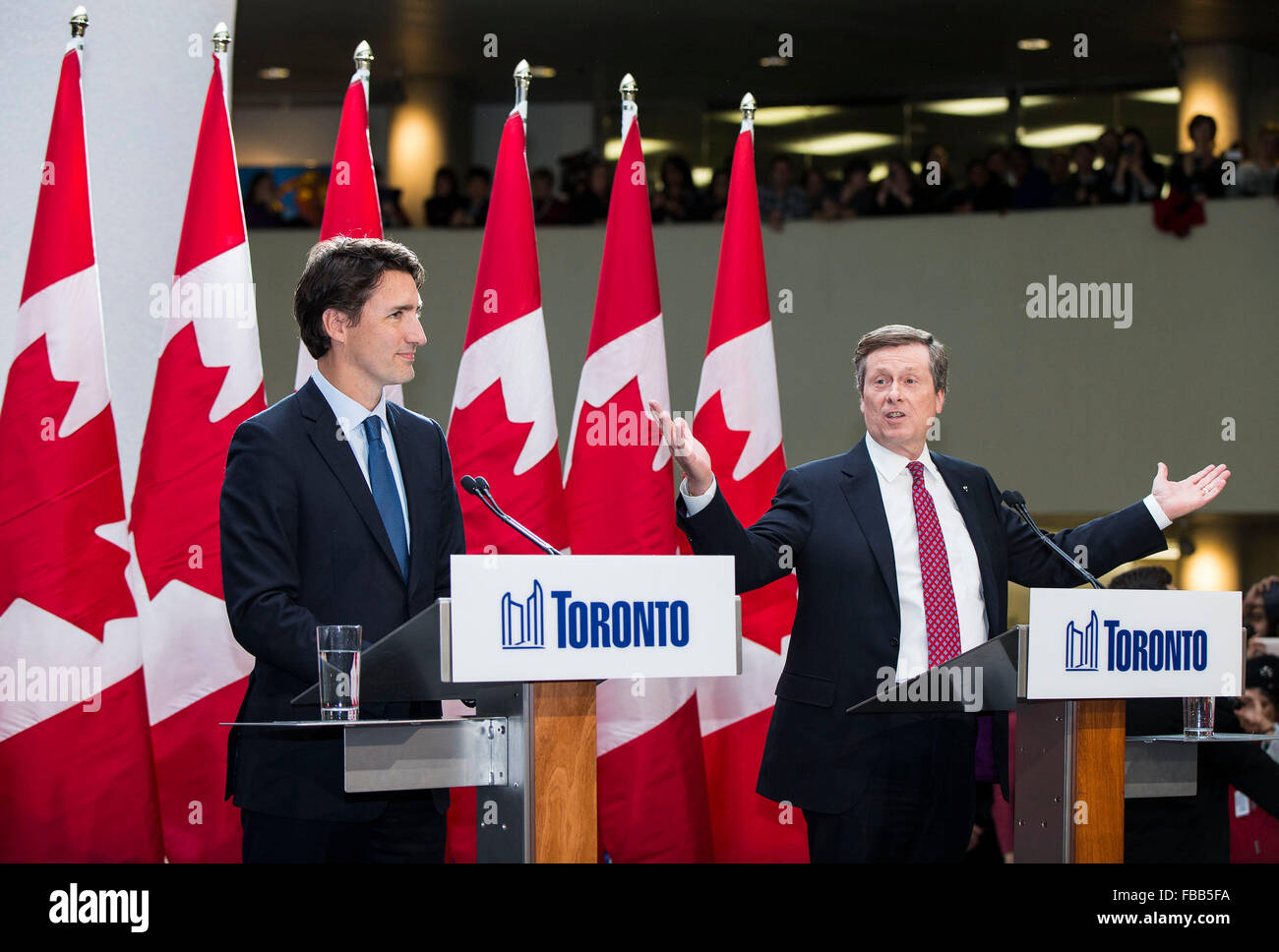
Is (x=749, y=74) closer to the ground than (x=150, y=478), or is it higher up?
higher up

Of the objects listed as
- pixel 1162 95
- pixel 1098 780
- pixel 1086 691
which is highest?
pixel 1162 95

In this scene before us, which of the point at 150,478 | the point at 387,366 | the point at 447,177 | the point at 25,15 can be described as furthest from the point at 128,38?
the point at 447,177

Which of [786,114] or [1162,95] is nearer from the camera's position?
[1162,95]

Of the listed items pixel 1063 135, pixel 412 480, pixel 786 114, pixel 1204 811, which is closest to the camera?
pixel 412 480

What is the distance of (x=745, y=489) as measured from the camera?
450 cm

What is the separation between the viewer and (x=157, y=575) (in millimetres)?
3963

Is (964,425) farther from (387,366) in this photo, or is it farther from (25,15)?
(387,366)

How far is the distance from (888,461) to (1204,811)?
106 cm

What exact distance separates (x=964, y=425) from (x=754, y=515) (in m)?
4.65

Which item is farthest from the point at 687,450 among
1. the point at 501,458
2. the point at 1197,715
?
the point at 501,458

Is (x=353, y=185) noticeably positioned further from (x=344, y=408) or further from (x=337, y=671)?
(x=337, y=671)

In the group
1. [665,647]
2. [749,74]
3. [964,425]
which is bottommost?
[665,647]

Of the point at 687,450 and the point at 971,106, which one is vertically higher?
the point at 971,106

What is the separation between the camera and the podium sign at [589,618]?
209cm
